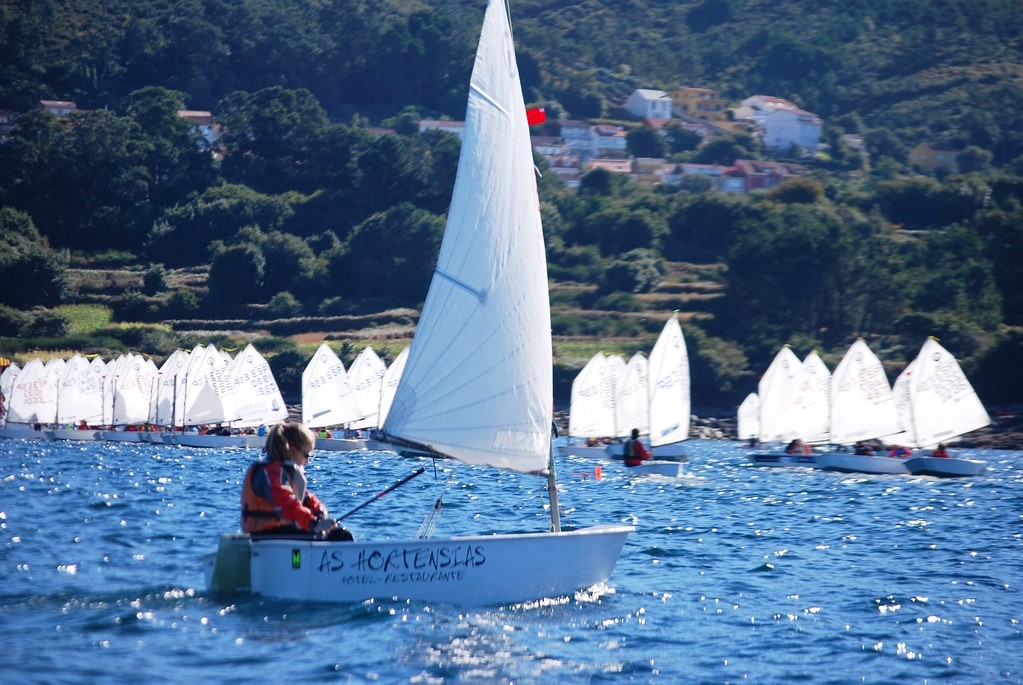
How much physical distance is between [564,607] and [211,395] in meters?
43.1

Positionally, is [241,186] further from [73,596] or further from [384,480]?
[73,596]

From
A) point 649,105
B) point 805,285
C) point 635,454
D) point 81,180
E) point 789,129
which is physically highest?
point 649,105

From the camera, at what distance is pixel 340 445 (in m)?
50.3

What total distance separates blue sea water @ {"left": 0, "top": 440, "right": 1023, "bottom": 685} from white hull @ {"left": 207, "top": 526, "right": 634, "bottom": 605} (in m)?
0.16

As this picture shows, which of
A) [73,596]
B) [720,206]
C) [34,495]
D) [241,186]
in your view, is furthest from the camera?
[241,186]

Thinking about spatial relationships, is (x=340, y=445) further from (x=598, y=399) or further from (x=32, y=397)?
(x=32, y=397)

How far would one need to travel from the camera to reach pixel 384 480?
1308 inches

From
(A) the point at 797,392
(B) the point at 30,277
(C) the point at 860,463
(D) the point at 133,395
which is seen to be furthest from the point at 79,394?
(B) the point at 30,277

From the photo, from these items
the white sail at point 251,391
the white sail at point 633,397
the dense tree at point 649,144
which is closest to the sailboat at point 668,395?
the white sail at point 633,397

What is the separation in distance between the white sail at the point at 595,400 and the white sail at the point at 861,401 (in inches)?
354

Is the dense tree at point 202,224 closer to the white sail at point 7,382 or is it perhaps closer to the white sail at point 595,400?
the white sail at point 7,382

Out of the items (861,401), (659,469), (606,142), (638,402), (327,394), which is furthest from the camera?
(606,142)

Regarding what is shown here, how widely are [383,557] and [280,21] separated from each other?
18606cm

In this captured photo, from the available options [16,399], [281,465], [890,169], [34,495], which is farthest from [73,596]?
[890,169]
